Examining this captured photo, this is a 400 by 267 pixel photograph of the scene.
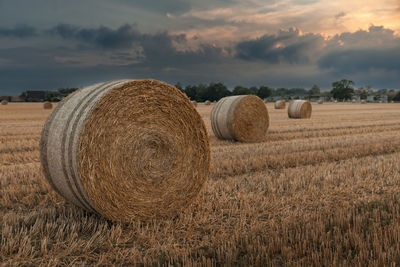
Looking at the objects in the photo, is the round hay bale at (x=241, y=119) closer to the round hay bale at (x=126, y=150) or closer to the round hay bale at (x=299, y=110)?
the round hay bale at (x=126, y=150)

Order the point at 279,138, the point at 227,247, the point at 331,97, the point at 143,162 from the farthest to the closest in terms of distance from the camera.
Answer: the point at 331,97 → the point at 279,138 → the point at 143,162 → the point at 227,247

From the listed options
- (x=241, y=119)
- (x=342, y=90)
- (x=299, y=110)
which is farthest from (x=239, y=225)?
(x=342, y=90)

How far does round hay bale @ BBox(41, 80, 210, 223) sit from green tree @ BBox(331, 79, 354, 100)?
9964 centimetres

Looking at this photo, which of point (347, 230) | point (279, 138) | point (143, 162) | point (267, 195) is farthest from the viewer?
point (279, 138)

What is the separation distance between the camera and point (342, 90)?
9838 centimetres

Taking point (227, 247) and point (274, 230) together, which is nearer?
point (227, 247)

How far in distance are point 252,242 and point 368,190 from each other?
9.95 feet

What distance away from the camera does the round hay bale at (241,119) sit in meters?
11.5

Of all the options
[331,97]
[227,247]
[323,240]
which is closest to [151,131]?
[227,247]

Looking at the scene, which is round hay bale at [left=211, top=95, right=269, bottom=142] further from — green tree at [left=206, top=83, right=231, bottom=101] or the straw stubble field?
green tree at [left=206, top=83, right=231, bottom=101]

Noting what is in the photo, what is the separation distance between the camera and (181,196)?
5047 mm

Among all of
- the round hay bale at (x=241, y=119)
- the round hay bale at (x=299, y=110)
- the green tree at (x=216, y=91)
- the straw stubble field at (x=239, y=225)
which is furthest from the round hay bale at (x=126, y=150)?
the green tree at (x=216, y=91)

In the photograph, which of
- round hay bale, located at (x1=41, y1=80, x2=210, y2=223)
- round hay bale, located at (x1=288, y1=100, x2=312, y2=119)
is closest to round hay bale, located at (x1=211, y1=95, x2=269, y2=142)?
round hay bale, located at (x1=41, y1=80, x2=210, y2=223)

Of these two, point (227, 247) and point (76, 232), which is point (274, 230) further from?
point (76, 232)
